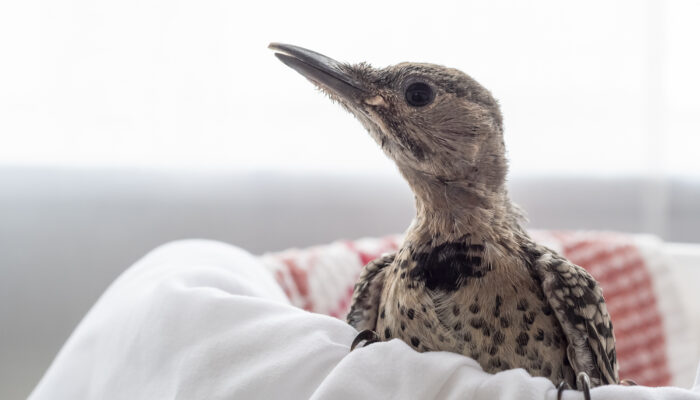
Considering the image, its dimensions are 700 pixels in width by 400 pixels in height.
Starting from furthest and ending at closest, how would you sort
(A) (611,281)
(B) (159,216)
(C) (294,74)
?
(B) (159,216) < (C) (294,74) < (A) (611,281)

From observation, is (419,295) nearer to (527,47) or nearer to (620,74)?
(527,47)

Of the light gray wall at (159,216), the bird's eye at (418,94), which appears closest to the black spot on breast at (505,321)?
the bird's eye at (418,94)

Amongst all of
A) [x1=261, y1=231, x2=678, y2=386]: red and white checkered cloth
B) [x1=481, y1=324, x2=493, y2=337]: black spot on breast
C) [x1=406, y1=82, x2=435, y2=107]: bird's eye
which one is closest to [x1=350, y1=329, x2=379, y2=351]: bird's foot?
[x1=481, y1=324, x2=493, y2=337]: black spot on breast

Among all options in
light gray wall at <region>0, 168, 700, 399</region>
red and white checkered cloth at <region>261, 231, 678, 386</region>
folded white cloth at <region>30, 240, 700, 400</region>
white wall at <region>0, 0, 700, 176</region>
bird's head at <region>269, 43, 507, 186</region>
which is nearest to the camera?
folded white cloth at <region>30, 240, 700, 400</region>

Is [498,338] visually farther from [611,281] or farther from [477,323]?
[611,281]

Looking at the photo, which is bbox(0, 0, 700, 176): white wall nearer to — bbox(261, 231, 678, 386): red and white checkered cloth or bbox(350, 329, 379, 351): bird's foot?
bbox(261, 231, 678, 386): red and white checkered cloth

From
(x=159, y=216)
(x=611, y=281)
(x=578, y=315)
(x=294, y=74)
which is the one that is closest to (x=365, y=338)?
(x=578, y=315)

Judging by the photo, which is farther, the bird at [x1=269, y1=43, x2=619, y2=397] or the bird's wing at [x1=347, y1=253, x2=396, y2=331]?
the bird's wing at [x1=347, y1=253, x2=396, y2=331]

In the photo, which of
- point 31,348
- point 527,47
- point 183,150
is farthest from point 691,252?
point 31,348
